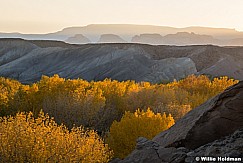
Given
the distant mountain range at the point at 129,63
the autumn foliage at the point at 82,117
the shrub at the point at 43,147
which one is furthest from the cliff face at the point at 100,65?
the shrub at the point at 43,147

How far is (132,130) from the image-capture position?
2744 centimetres

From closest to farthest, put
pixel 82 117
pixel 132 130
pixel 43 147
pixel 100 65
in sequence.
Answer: pixel 43 147 < pixel 132 130 < pixel 82 117 < pixel 100 65

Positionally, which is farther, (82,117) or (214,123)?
(82,117)

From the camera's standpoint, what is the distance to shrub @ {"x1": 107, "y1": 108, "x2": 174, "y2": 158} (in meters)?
26.8

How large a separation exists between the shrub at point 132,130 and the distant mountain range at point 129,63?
68.6 meters

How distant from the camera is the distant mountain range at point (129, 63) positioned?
3998 inches

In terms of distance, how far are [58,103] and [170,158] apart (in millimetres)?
23584

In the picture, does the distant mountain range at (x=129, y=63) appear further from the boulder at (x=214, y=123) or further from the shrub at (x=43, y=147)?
the boulder at (x=214, y=123)

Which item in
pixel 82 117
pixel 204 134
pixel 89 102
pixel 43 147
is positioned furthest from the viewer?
pixel 89 102

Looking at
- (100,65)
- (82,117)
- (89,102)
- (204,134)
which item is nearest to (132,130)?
(82,117)

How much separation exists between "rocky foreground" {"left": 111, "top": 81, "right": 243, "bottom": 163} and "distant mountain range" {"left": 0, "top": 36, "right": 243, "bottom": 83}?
7939 cm

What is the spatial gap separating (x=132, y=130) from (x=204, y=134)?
12.6m

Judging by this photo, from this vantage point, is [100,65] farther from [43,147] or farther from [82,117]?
[43,147]

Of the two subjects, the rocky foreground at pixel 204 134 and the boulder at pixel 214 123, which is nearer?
the rocky foreground at pixel 204 134
